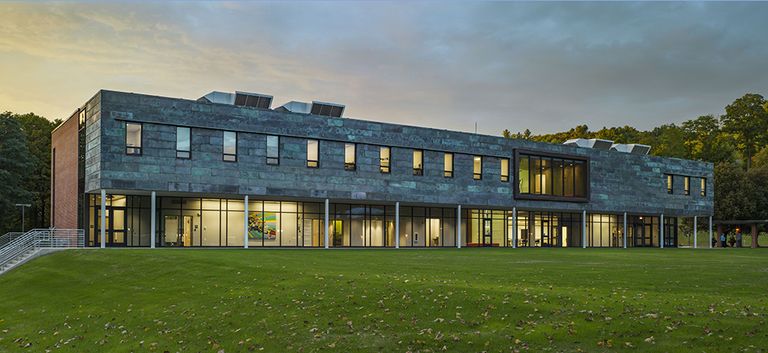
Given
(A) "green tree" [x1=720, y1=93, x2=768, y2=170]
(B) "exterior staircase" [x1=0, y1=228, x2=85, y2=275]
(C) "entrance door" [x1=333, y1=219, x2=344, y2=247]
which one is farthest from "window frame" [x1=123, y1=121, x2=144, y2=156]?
(A) "green tree" [x1=720, y1=93, x2=768, y2=170]

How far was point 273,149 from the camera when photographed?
4525 cm

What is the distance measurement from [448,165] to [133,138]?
2301cm

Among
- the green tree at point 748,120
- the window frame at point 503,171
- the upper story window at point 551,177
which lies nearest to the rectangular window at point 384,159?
the window frame at point 503,171

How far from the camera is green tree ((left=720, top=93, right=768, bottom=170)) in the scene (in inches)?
4016

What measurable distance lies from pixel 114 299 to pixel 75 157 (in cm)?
2678

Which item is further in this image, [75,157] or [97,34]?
[75,157]

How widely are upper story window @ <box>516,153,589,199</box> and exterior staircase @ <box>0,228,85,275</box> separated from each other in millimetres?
33001

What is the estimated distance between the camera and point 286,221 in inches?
1922

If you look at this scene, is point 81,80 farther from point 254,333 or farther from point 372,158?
point 254,333

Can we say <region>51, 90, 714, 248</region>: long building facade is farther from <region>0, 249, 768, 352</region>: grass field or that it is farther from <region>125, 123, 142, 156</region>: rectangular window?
<region>0, 249, 768, 352</region>: grass field

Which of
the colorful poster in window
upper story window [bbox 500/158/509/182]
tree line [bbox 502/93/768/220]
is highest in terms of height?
tree line [bbox 502/93/768/220]

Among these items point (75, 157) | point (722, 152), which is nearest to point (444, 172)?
point (75, 157)

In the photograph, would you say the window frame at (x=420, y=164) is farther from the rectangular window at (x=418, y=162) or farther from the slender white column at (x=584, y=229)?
the slender white column at (x=584, y=229)

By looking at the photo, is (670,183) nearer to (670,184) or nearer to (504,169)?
(670,184)
